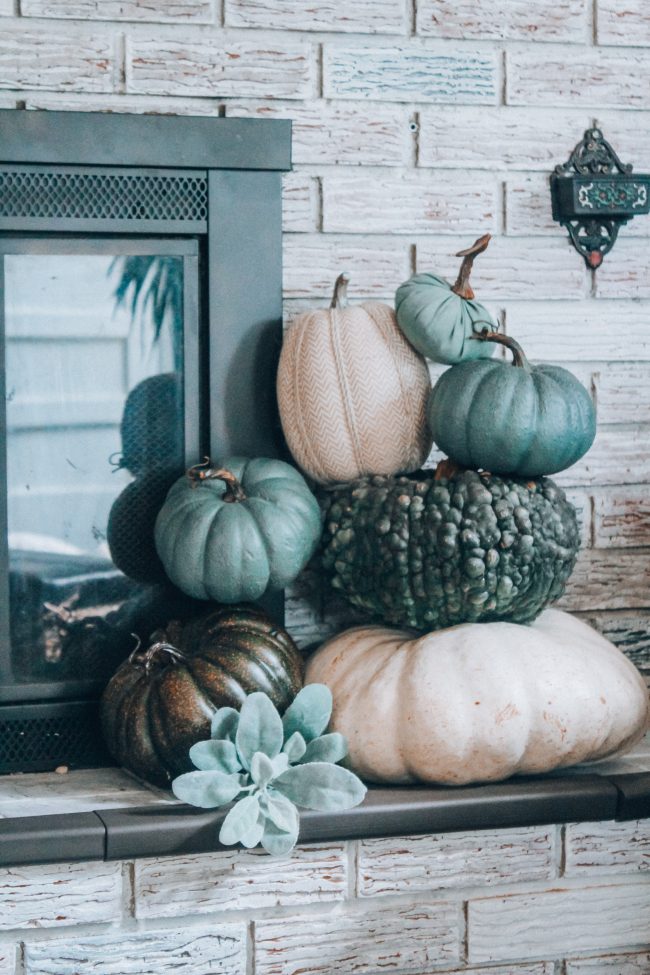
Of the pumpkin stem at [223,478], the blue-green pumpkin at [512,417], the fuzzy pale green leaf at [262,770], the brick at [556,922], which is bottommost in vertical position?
the brick at [556,922]

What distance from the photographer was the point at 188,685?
1696 millimetres

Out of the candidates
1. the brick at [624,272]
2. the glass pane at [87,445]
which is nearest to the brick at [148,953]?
the glass pane at [87,445]

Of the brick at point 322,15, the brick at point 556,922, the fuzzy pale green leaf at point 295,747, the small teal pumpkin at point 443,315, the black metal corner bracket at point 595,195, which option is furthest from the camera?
the black metal corner bracket at point 595,195

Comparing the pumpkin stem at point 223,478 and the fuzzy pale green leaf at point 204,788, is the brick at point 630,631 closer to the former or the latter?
the pumpkin stem at point 223,478

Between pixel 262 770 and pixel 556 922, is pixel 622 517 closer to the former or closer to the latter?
pixel 556 922

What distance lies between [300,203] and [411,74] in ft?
1.00

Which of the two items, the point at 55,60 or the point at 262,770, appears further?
the point at 55,60

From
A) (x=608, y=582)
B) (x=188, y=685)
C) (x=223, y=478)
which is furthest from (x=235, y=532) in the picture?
(x=608, y=582)

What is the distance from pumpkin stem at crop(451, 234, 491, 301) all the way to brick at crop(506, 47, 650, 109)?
1.22 feet

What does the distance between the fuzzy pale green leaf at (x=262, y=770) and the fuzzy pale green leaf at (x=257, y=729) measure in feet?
0.07

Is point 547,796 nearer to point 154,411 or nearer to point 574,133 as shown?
point 154,411

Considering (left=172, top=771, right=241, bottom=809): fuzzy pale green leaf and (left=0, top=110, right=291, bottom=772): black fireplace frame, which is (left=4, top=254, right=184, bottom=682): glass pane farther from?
(left=172, top=771, right=241, bottom=809): fuzzy pale green leaf

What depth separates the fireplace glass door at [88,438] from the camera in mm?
1926

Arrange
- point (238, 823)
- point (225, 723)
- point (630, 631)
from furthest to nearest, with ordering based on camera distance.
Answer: point (630, 631) → point (225, 723) → point (238, 823)
